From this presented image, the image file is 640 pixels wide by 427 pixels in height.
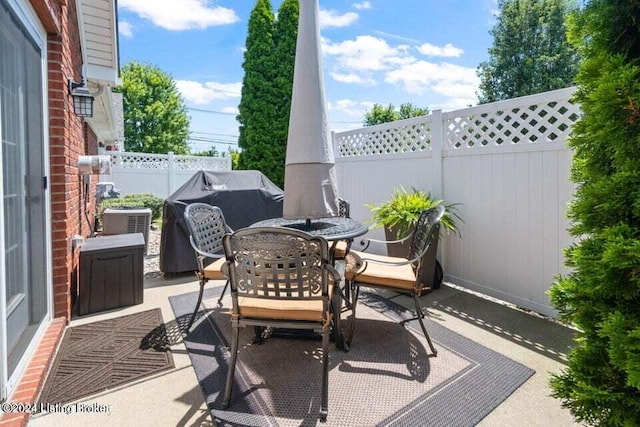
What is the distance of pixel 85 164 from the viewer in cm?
375

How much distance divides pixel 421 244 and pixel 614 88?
1.69 m

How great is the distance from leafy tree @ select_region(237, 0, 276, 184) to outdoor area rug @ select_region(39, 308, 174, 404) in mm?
9823

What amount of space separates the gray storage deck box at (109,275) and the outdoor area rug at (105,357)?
32 cm

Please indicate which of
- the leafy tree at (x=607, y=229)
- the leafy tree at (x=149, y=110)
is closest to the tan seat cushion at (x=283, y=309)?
the leafy tree at (x=607, y=229)

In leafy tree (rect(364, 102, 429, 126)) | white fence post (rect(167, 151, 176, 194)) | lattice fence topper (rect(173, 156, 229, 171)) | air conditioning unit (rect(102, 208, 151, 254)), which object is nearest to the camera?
air conditioning unit (rect(102, 208, 151, 254))

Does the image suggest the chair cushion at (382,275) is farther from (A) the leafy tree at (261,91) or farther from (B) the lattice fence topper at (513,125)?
(A) the leafy tree at (261,91)

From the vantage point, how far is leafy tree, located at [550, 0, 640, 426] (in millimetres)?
1248

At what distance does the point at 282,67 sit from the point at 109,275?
10969 mm

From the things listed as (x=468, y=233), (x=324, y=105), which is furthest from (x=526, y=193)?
(x=324, y=105)

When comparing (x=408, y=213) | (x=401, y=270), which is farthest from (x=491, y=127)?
(x=401, y=270)

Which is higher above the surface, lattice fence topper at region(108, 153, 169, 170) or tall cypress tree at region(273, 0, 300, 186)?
tall cypress tree at region(273, 0, 300, 186)

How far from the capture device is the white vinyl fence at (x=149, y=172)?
11641 millimetres

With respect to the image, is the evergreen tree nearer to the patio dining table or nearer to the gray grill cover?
the gray grill cover

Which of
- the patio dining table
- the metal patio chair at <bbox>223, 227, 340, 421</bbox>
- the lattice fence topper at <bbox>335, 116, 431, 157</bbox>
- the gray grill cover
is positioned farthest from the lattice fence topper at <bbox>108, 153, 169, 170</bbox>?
the metal patio chair at <bbox>223, 227, 340, 421</bbox>
